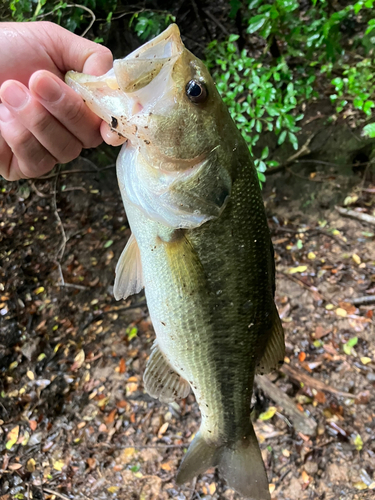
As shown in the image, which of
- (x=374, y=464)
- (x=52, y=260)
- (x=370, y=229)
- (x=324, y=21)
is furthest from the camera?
(x=52, y=260)

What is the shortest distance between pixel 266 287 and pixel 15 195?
385 cm

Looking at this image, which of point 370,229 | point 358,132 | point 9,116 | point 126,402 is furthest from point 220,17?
point 126,402

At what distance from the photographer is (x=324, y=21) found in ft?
8.82

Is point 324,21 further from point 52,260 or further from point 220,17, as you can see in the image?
point 52,260

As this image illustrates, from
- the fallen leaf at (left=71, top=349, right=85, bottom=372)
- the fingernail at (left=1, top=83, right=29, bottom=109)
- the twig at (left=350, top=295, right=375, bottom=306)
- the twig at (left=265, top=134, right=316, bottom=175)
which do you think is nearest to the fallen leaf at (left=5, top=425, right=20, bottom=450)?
the fallen leaf at (left=71, top=349, right=85, bottom=372)

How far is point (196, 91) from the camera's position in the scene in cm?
102

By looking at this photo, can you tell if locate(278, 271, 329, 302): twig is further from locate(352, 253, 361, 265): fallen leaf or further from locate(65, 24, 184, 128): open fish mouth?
locate(65, 24, 184, 128): open fish mouth

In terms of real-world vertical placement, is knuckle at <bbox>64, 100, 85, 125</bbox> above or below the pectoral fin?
above

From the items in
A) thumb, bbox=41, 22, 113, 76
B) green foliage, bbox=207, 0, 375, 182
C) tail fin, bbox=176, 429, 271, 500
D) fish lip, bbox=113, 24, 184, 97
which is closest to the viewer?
fish lip, bbox=113, 24, 184, 97

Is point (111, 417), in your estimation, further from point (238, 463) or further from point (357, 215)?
point (357, 215)

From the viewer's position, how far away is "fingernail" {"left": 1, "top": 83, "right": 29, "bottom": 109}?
3.56 feet

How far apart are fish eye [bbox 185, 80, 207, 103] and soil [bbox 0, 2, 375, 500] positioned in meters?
2.34

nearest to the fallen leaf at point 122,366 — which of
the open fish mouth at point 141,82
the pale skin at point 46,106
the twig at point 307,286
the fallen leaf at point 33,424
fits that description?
the fallen leaf at point 33,424

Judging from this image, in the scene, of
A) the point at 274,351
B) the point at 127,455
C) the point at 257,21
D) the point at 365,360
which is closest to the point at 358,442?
the point at 365,360
